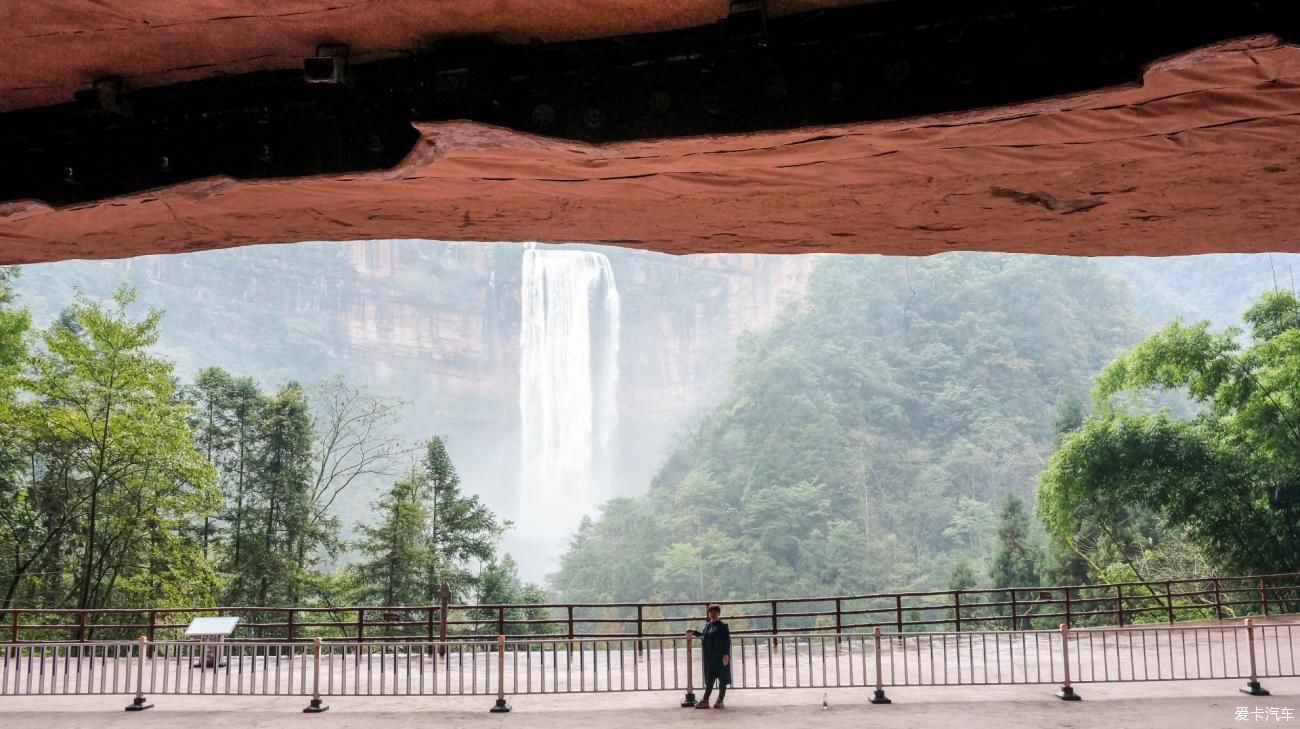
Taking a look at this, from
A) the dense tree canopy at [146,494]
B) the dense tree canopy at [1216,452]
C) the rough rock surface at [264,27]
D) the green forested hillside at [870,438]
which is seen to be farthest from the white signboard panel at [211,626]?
the green forested hillside at [870,438]

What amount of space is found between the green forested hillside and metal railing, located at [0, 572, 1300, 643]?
9683 mm

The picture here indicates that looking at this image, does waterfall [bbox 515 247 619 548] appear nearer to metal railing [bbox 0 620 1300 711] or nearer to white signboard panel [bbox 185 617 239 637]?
metal railing [bbox 0 620 1300 711]

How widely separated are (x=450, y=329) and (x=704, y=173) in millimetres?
90925

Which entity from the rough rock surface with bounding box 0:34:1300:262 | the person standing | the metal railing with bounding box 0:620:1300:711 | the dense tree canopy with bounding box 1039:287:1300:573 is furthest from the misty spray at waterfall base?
the rough rock surface with bounding box 0:34:1300:262

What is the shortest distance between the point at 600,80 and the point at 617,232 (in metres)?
1.66

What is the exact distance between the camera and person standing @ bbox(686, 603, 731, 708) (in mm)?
8664

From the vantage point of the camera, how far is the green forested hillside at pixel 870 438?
55.1 metres

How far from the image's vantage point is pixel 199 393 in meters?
30.1

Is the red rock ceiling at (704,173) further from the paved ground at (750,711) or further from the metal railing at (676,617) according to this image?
the metal railing at (676,617)

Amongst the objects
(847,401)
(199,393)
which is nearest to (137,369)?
(199,393)

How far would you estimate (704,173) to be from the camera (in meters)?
3.44

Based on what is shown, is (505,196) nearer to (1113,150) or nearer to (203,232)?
(203,232)

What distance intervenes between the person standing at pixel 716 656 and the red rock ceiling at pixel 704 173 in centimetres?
534

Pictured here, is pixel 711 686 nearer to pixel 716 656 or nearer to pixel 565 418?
pixel 716 656
